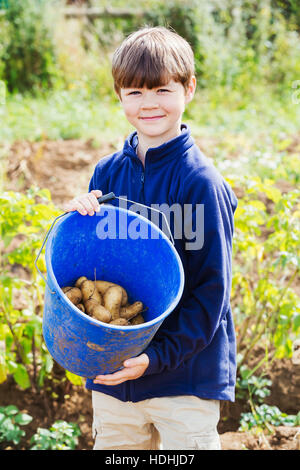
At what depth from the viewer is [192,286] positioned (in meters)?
1.68

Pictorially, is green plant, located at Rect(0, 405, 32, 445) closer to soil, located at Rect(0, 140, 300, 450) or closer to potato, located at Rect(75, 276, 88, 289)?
soil, located at Rect(0, 140, 300, 450)

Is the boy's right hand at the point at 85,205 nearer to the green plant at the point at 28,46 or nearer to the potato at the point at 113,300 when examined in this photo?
the potato at the point at 113,300

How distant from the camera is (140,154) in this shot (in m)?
1.78

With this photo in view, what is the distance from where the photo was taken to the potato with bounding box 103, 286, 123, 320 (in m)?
1.59

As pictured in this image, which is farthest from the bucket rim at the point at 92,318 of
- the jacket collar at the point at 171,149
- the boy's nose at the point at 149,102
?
the boy's nose at the point at 149,102

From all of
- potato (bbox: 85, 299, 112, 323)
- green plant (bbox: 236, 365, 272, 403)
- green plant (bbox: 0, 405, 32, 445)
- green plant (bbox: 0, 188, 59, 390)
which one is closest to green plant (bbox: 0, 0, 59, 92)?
green plant (bbox: 0, 188, 59, 390)

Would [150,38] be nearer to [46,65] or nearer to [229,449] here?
[229,449]

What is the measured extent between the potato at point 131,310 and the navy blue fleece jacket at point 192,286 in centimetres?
10

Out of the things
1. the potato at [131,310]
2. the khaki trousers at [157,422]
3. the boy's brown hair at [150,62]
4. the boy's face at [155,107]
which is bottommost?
the khaki trousers at [157,422]

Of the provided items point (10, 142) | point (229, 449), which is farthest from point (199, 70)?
point (229, 449)

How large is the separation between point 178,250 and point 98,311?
314 millimetres

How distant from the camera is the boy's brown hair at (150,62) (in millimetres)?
1597

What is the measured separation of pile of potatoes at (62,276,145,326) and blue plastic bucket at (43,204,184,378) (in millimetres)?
55

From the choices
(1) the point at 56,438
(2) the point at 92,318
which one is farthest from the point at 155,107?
(1) the point at 56,438
